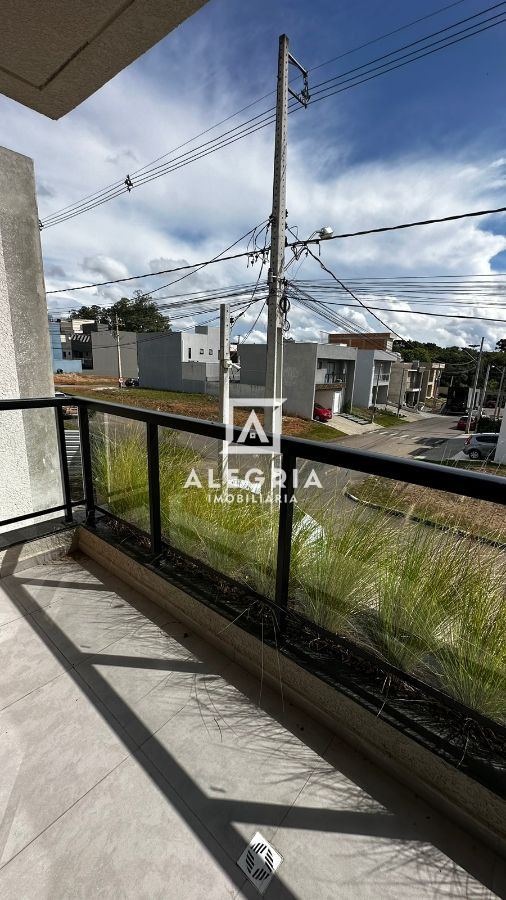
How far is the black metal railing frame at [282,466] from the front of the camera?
993 millimetres

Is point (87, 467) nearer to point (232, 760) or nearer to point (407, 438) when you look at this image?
point (232, 760)

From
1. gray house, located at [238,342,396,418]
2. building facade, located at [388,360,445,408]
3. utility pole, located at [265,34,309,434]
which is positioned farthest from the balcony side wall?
building facade, located at [388,360,445,408]

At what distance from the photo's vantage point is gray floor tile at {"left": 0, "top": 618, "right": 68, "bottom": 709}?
146 centimetres

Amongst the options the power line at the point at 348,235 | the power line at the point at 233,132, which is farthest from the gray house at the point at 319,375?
the power line at the point at 233,132

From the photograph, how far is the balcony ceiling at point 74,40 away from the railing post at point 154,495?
1407 mm

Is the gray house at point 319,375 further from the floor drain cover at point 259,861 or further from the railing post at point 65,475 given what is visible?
the floor drain cover at point 259,861

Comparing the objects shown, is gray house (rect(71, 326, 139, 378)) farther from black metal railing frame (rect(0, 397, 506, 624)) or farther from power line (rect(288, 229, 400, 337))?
black metal railing frame (rect(0, 397, 506, 624))

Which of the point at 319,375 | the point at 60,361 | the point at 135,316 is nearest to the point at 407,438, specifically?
the point at 319,375

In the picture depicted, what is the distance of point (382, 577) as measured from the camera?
4.37ft

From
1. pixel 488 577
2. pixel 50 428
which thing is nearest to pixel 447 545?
pixel 488 577

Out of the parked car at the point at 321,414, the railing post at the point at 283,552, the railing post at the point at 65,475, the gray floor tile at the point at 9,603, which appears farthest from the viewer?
the parked car at the point at 321,414

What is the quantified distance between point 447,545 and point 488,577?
140 millimetres

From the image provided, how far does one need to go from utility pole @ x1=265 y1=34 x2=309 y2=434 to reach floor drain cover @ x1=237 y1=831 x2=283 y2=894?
5676mm

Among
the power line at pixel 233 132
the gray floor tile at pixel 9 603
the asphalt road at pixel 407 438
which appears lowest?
the asphalt road at pixel 407 438
